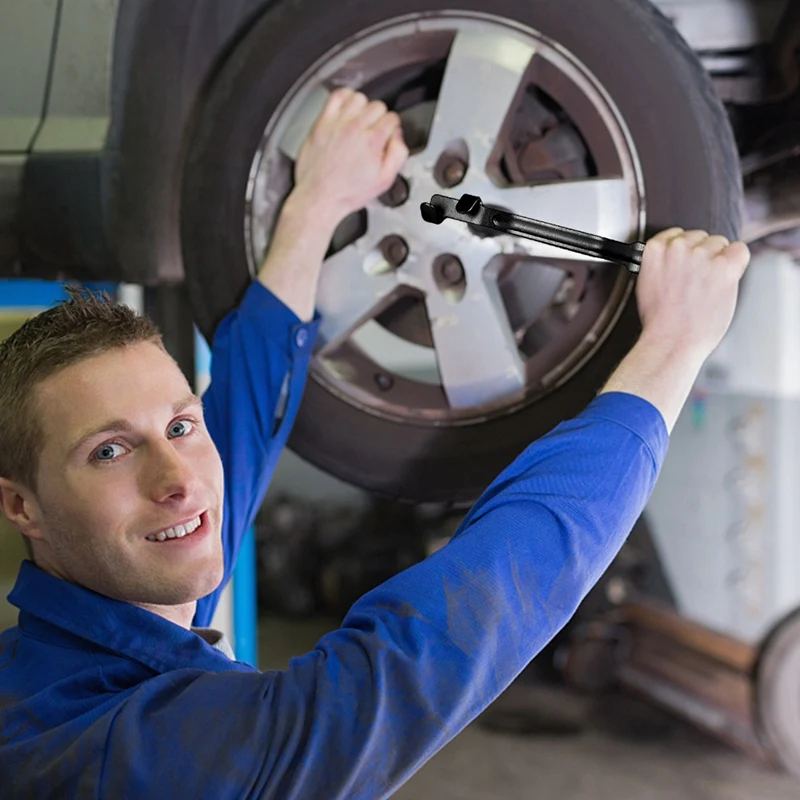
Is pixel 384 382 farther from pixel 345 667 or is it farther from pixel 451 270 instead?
Result: pixel 345 667

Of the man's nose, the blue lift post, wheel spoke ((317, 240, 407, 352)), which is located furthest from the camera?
the blue lift post

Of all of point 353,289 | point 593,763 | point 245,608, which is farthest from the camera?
point 593,763

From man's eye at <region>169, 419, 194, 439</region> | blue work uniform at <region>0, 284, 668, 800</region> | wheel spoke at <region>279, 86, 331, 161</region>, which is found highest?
wheel spoke at <region>279, 86, 331, 161</region>

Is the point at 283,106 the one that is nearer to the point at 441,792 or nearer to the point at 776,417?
the point at 441,792

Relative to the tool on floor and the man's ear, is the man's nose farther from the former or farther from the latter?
the tool on floor

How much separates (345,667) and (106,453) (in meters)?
0.25

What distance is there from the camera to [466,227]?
2.88 feet

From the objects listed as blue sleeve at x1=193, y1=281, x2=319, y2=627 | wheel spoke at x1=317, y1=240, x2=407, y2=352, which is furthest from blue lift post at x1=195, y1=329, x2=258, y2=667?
wheel spoke at x1=317, y1=240, x2=407, y2=352

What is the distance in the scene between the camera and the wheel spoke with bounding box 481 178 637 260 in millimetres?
835

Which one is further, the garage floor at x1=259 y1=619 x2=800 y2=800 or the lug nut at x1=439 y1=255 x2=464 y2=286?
the garage floor at x1=259 y1=619 x2=800 y2=800

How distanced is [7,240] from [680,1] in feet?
2.57

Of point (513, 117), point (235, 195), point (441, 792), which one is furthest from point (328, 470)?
point (441, 792)

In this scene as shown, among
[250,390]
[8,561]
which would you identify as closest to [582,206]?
[250,390]

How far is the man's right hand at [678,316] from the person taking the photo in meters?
0.72
